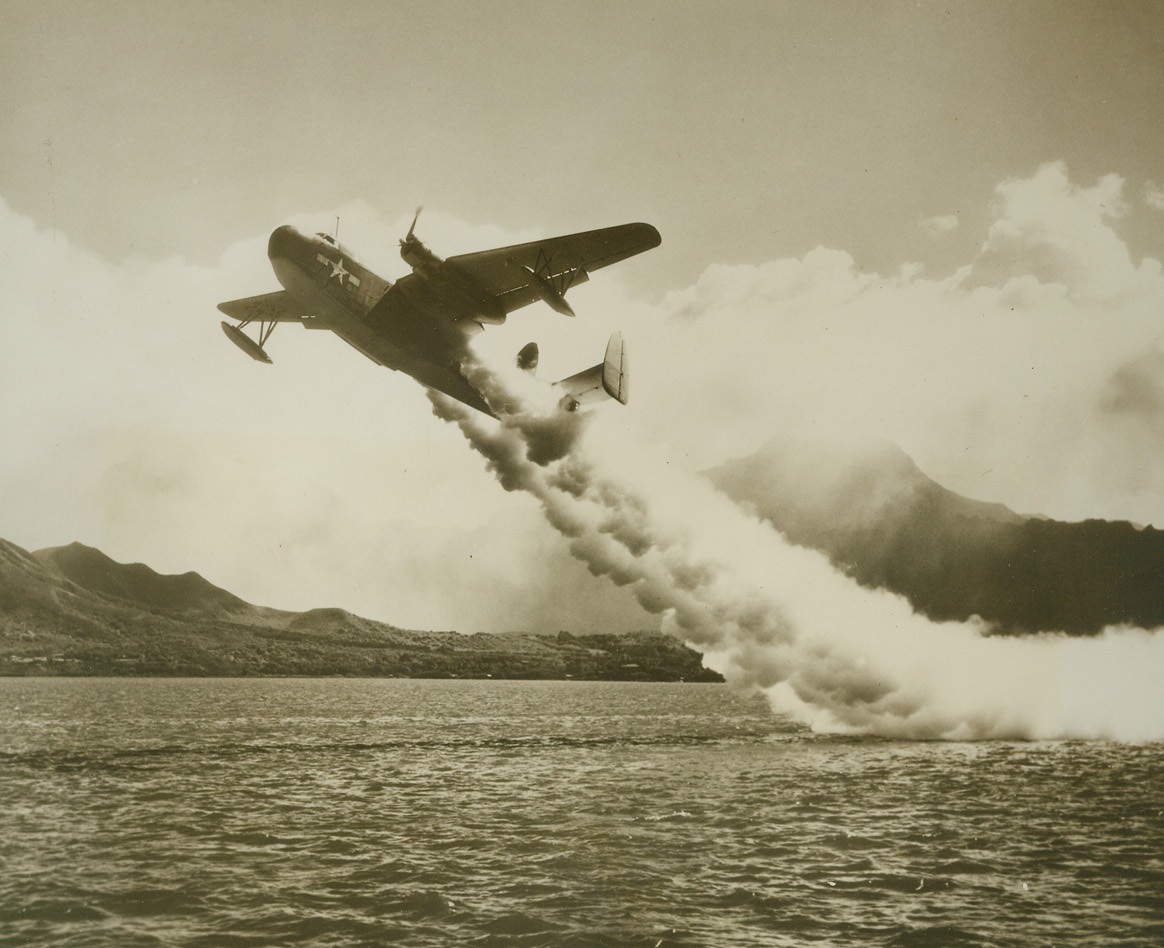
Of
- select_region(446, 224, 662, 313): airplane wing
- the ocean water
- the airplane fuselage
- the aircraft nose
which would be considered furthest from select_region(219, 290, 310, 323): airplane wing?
the ocean water

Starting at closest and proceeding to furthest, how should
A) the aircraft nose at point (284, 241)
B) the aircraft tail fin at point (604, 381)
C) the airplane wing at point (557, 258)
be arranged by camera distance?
the airplane wing at point (557, 258)
the aircraft nose at point (284, 241)
the aircraft tail fin at point (604, 381)

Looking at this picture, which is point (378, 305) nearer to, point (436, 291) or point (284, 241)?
point (436, 291)

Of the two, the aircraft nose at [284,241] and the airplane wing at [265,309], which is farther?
the airplane wing at [265,309]

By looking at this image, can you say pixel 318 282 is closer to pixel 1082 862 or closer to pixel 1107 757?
pixel 1082 862

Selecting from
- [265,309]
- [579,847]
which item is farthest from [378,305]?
[579,847]

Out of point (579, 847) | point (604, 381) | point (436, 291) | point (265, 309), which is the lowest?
point (579, 847)

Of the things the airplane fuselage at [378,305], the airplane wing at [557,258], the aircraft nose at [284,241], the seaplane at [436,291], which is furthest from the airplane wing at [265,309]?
the airplane wing at [557,258]

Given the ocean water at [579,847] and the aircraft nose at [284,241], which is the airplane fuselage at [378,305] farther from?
the ocean water at [579,847]
